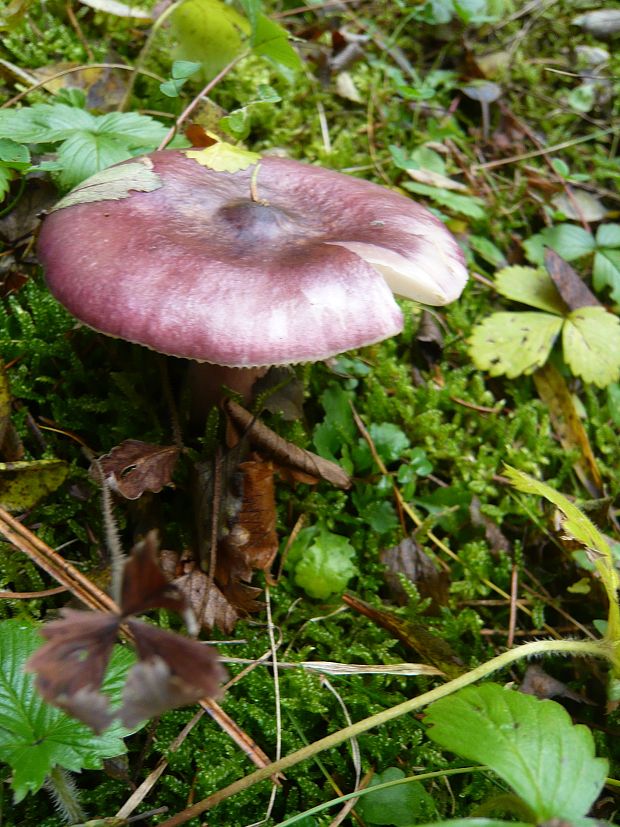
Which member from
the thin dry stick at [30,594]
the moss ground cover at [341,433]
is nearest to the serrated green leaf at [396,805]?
the moss ground cover at [341,433]

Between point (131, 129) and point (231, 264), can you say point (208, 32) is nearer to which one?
point (131, 129)

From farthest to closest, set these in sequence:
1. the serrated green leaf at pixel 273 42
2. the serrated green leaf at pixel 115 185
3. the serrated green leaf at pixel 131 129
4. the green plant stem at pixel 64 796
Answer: the serrated green leaf at pixel 273 42
the serrated green leaf at pixel 131 129
the serrated green leaf at pixel 115 185
the green plant stem at pixel 64 796

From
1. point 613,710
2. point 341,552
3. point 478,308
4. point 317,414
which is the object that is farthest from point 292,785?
point 478,308

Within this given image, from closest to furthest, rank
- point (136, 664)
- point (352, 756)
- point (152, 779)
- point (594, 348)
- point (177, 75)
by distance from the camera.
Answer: point (136, 664)
point (152, 779)
point (352, 756)
point (177, 75)
point (594, 348)

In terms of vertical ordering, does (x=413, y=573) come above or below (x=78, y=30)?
below

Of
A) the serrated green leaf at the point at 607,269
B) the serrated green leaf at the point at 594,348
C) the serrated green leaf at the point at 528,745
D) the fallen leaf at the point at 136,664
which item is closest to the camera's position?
the fallen leaf at the point at 136,664

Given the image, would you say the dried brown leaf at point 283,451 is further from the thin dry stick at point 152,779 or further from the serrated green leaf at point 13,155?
the serrated green leaf at point 13,155

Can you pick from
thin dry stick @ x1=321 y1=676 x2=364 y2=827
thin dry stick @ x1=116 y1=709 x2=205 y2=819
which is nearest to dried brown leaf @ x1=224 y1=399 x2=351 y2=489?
thin dry stick @ x1=321 y1=676 x2=364 y2=827

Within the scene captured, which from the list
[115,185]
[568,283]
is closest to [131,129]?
[115,185]
